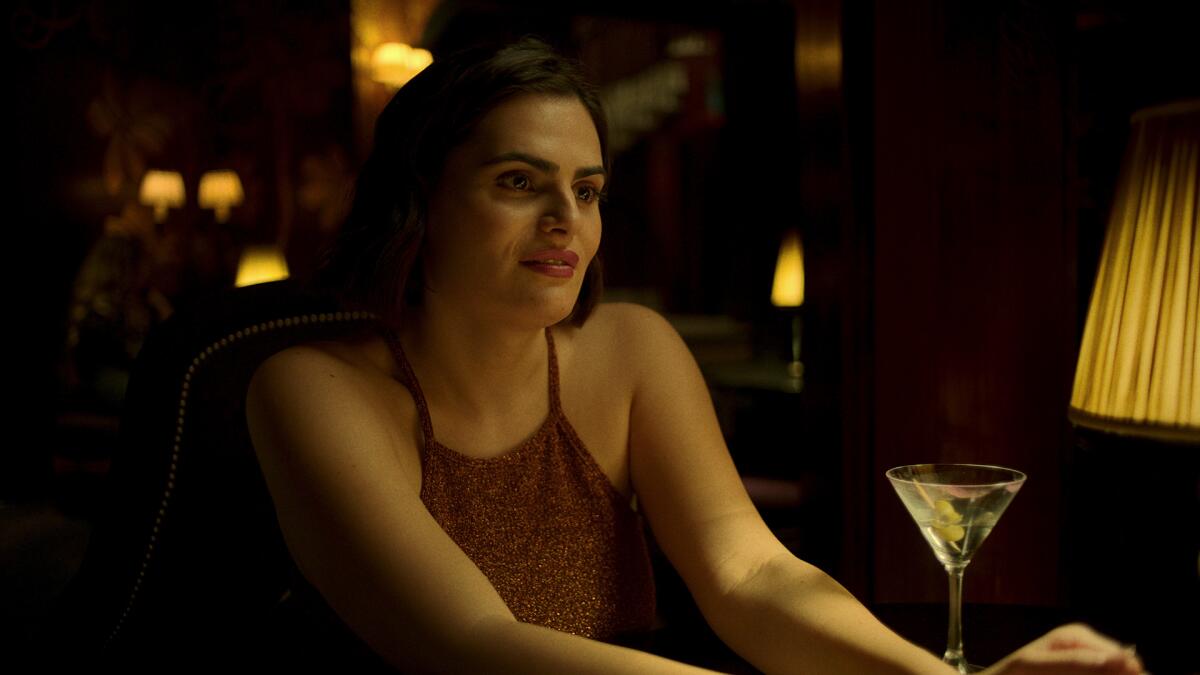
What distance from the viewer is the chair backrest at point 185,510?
1.34m

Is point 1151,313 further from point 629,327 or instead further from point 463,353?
point 463,353

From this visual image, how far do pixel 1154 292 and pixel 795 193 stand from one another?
5325 mm

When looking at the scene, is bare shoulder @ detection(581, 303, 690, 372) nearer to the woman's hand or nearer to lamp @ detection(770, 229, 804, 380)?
the woman's hand

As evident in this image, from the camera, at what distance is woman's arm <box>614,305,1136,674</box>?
4.07 ft

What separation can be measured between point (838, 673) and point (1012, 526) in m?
1.44

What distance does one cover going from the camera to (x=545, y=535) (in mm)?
1613

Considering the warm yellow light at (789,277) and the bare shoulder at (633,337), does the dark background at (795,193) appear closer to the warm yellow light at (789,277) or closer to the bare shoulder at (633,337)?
the warm yellow light at (789,277)

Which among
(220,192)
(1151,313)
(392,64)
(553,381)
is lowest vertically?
(553,381)

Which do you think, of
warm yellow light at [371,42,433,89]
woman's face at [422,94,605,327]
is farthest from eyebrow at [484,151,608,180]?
warm yellow light at [371,42,433,89]

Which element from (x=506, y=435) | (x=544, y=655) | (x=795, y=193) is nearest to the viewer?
(x=544, y=655)

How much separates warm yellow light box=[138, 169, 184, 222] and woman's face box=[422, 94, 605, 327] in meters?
3.55

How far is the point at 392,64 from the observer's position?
5.00 metres

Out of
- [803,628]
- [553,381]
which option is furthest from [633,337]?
[803,628]

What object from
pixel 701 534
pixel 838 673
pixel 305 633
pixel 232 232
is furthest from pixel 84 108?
pixel 838 673
